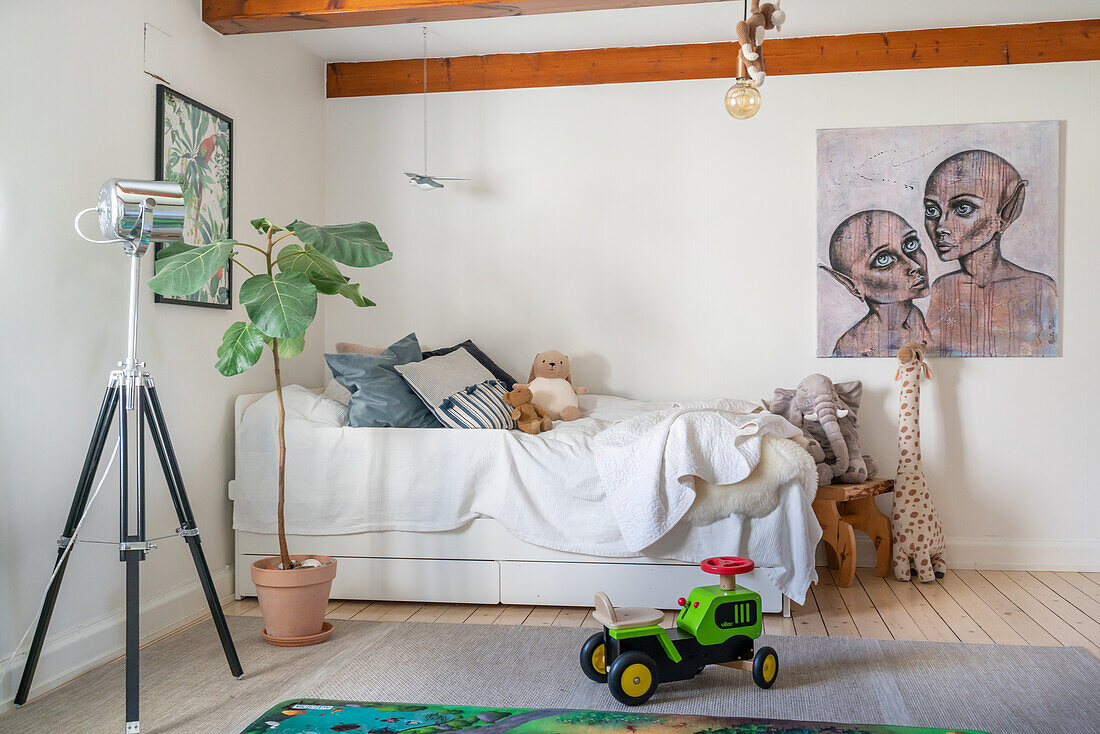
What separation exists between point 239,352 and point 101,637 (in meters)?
0.98

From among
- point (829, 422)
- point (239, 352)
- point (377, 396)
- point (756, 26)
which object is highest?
point (756, 26)

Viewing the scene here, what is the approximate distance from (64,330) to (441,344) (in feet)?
6.46

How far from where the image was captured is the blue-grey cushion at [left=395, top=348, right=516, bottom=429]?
333 centimetres

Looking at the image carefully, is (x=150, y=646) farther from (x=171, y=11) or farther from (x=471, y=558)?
(x=171, y=11)

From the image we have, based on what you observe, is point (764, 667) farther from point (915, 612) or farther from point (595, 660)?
point (915, 612)

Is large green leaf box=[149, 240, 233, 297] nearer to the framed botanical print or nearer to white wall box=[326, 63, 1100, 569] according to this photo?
the framed botanical print

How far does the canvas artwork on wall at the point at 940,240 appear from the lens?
385 centimetres

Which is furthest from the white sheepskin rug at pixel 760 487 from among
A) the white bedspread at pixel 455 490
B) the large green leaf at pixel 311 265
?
the large green leaf at pixel 311 265

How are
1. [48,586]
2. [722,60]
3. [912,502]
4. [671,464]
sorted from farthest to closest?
1. [722,60]
2. [912,502]
3. [671,464]
4. [48,586]

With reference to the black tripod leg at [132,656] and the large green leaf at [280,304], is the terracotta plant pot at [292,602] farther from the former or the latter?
the large green leaf at [280,304]

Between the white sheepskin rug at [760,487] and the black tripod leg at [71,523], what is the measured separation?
72.5 inches

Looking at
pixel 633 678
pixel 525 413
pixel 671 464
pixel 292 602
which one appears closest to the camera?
pixel 633 678

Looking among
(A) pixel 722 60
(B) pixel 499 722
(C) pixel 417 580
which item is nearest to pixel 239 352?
(C) pixel 417 580

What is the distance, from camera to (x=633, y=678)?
2.27m
